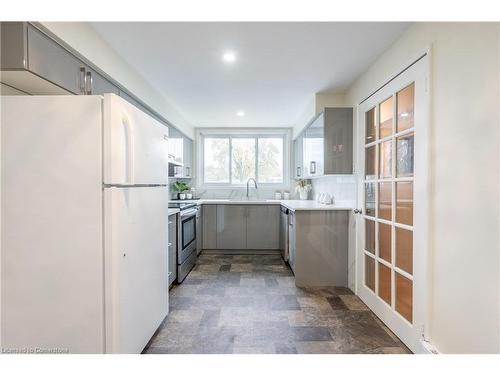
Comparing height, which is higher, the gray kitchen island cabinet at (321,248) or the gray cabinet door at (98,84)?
the gray cabinet door at (98,84)

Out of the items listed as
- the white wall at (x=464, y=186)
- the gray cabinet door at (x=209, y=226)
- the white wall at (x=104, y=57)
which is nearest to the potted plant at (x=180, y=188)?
the gray cabinet door at (x=209, y=226)

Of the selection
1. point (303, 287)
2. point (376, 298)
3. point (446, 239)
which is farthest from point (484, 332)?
point (303, 287)

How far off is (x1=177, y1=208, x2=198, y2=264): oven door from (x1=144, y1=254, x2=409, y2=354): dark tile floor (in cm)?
33

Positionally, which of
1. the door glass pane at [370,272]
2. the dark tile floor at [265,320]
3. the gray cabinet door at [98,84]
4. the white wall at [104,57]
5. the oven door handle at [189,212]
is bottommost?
the dark tile floor at [265,320]

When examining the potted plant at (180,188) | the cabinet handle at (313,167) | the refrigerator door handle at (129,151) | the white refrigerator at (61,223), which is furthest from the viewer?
the potted plant at (180,188)

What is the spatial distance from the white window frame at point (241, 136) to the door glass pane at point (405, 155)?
3281mm

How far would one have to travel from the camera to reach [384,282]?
2264mm

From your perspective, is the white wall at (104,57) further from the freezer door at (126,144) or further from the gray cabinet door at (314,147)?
the gray cabinet door at (314,147)

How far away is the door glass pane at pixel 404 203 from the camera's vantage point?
1.87 m

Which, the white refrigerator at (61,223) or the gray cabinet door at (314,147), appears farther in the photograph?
the gray cabinet door at (314,147)

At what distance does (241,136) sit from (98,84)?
3457 mm

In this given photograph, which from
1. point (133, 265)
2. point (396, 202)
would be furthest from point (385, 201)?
point (133, 265)

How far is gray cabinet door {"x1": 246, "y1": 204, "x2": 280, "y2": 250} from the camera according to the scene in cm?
450

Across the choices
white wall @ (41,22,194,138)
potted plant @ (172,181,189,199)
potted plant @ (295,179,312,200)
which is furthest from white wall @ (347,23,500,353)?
potted plant @ (172,181,189,199)
